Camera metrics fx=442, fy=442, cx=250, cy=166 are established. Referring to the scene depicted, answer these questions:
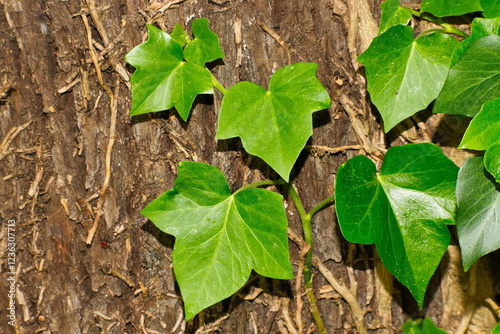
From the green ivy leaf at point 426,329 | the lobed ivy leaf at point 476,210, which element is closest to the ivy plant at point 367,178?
the lobed ivy leaf at point 476,210

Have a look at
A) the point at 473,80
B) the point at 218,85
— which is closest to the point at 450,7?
the point at 473,80

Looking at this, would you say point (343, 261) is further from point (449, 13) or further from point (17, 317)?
point (17, 317)

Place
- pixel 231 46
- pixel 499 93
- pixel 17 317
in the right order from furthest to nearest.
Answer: pixel 17 317
pixel 231 46
pixel 499 93

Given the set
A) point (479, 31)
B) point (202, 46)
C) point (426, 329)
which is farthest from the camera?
point (202, 46)

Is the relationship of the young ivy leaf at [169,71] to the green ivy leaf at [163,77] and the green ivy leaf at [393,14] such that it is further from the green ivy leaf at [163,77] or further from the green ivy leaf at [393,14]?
the green ivy leaf at [393,14]

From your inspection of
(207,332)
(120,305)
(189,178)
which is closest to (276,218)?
(189,178)

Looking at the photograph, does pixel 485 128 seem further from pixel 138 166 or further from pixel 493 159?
pixel 138 166

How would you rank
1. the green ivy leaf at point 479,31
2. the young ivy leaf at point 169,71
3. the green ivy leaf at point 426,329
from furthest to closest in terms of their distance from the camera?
the young ivy leaf at point 169,71 < the green ivy leaf at point 479,31 < the green ivy leaf at point 426,329
